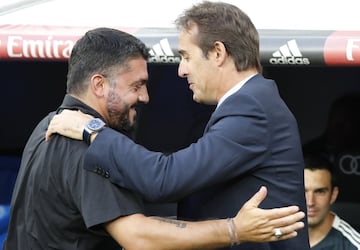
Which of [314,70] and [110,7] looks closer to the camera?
[110,7]

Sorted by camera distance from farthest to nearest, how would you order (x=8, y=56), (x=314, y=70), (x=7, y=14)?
(x=314, y=70)
(x=7, y=14)
(x=8, y=56)

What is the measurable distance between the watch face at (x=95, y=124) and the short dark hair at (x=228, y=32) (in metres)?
0.38

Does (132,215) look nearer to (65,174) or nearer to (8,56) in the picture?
(65,174)

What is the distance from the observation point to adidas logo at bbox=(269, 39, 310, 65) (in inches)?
135

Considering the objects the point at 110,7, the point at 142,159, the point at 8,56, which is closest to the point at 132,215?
the point at 142,159

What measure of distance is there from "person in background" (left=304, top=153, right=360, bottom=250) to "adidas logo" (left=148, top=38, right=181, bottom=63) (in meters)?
1.13

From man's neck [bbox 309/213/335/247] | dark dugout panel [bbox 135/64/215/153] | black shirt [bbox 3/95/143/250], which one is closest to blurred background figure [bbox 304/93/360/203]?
dark dugout panel [bbox 135/64/215/153]

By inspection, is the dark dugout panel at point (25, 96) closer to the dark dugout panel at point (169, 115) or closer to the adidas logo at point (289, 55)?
the dark dugout panel at point (169, 115)

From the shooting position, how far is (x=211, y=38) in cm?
275

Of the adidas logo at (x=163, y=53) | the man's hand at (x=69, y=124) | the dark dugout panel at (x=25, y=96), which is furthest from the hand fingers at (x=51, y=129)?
the dark dugout panel at (x=25, y=96)

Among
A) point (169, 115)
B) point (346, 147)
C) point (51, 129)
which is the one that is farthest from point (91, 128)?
point (346, 147)

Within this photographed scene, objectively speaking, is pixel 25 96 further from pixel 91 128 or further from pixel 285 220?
pixel 285 220

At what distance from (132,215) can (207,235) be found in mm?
226

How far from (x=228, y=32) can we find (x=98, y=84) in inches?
17.1
